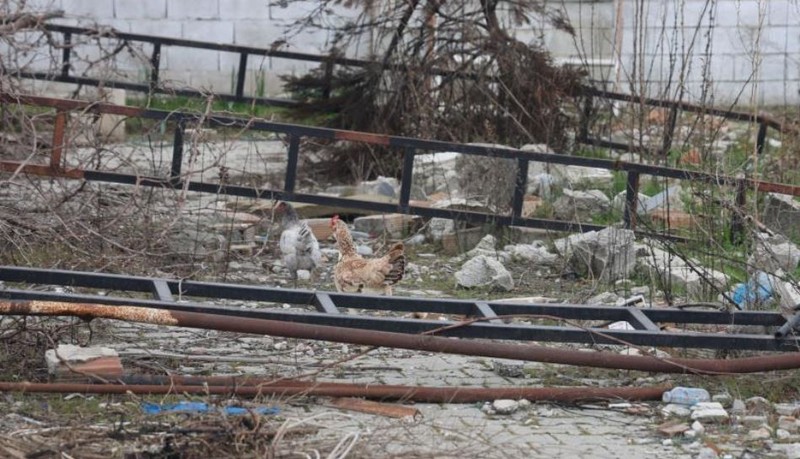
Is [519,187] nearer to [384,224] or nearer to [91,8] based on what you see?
[384,224]

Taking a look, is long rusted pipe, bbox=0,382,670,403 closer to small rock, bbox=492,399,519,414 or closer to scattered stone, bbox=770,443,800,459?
small rock, bbox=492,399,519,414

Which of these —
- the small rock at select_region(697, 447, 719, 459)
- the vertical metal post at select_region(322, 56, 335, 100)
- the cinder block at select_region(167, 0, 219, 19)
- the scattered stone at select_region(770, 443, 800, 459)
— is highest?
the cinder block at select_region(167, 0, 219, 19)

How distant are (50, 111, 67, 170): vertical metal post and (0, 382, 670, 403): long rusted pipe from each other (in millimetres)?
3200

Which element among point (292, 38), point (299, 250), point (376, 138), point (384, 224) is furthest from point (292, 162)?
point (292, 38)

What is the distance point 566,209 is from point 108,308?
18.0 feet

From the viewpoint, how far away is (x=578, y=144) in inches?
464

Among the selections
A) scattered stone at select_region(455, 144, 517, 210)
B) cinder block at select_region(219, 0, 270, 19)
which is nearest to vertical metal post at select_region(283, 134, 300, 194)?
scattered stone at select_region(455, 144, 517, 210)

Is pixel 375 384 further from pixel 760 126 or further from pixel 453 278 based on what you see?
pixel 760 126

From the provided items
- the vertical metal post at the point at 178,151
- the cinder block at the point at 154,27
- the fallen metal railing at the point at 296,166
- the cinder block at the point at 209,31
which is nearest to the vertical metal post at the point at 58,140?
the fallen metal railing at the point at 296,166

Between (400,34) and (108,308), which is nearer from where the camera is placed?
(108,308)

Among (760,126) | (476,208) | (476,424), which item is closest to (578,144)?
(760,126)

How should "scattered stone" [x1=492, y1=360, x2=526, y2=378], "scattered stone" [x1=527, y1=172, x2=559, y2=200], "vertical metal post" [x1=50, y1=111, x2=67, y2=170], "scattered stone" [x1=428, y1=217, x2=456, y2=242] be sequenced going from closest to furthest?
"scattered stone" [x1=492, y1=360, x2=526, y2=378]
"vertical metal post" [x1=50, y1=111, x2=67, y2=170]
"scattered stone" [x1=428, y1=217, x2=456, y2=242]
"scattered stone" [x1=527, y1=172, x2=559, y2=200]

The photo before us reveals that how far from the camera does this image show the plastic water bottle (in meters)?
4.96

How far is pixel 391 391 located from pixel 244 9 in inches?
529
